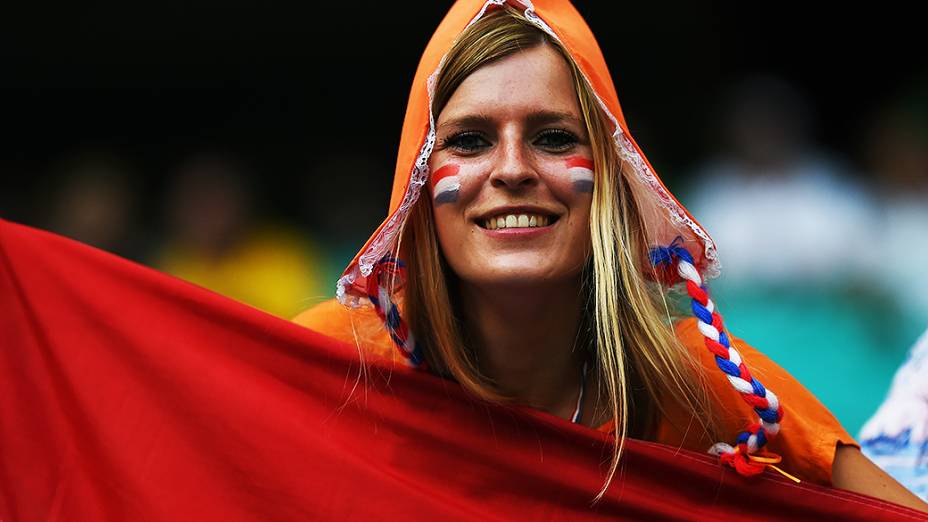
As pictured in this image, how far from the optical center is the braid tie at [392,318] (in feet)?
6.11

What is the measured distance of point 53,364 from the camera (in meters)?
1.77

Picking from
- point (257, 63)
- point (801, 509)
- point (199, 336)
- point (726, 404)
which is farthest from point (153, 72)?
point (801, 509)

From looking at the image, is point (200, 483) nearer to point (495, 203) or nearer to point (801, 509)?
point (495, 203)

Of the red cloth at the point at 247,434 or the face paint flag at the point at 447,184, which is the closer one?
the red cloth at the point at 247,434

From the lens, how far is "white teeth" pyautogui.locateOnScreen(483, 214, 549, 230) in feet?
5.88

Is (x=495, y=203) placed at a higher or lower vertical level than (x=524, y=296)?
Answer: higher

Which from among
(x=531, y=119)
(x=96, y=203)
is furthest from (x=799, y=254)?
(x=96, y=203)

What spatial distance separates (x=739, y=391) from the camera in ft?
5.65

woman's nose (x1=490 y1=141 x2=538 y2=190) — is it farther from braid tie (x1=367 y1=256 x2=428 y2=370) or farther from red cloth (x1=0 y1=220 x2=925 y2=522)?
red cloth (x1=0 y1=220 x2=925 y2=522)

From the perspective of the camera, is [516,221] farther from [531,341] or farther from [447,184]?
[531,341]

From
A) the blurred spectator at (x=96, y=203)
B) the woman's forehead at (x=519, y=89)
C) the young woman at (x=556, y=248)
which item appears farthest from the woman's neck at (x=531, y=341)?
the blurred spectator at (x=96, y=203)

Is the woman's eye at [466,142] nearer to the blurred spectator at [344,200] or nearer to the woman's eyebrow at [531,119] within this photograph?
the woman's eyebrow at [531,119]

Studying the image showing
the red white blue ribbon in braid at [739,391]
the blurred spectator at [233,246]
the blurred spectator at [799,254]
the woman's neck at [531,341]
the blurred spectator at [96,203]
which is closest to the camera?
the red white blue ribbon in braid at [739,391]

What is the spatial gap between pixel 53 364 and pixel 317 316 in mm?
612
